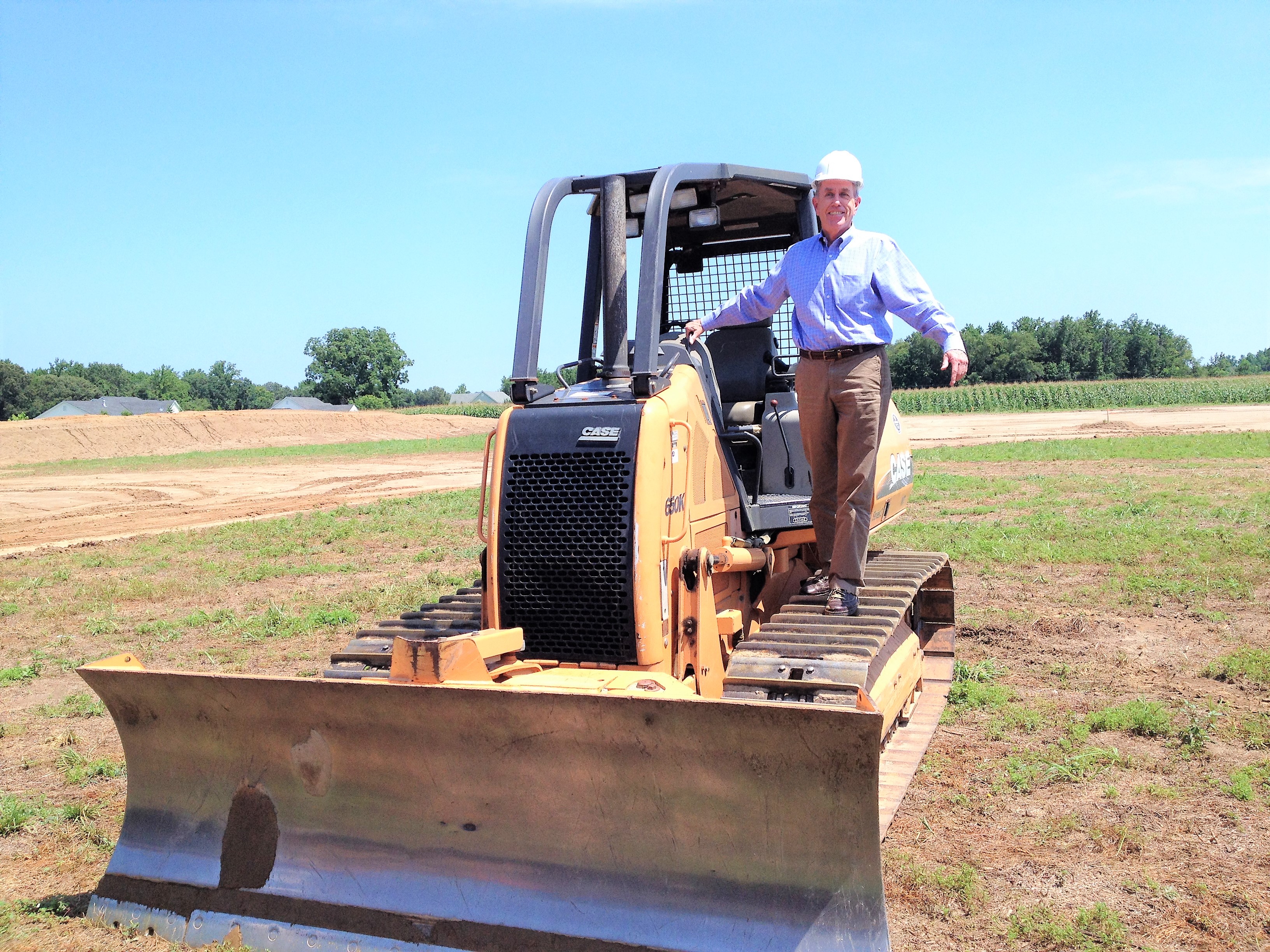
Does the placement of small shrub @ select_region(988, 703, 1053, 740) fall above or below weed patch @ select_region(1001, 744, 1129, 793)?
above

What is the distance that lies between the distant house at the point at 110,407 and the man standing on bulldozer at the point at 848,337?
305ft

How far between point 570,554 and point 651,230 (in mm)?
1507

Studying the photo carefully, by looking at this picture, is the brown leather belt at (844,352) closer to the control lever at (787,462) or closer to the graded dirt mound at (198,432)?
the control lever at (787,462)

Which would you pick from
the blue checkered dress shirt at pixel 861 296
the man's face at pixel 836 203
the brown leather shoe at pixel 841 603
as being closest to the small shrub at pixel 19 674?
the brown leather shoe at pixel 841 603

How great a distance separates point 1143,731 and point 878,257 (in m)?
3.40

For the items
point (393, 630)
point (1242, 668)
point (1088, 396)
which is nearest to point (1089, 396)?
point (1088, 396)

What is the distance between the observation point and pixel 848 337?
4.95 meters

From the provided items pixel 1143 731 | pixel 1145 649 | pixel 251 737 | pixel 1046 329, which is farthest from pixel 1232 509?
pixel 1046 329

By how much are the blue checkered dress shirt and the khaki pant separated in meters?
0.12

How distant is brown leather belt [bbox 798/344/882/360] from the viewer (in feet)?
16.3

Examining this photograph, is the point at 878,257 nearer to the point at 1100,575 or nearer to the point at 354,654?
the point at 354,654

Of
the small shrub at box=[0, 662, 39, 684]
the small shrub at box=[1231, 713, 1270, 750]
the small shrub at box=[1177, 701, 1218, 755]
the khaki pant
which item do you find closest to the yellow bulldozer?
the khaki pant

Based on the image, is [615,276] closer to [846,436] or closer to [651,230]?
[651,230]

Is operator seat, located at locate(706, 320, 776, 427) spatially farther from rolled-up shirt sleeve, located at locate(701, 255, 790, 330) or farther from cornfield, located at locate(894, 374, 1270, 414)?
cornfield, located at locate(894, 374, 1270, 414)
